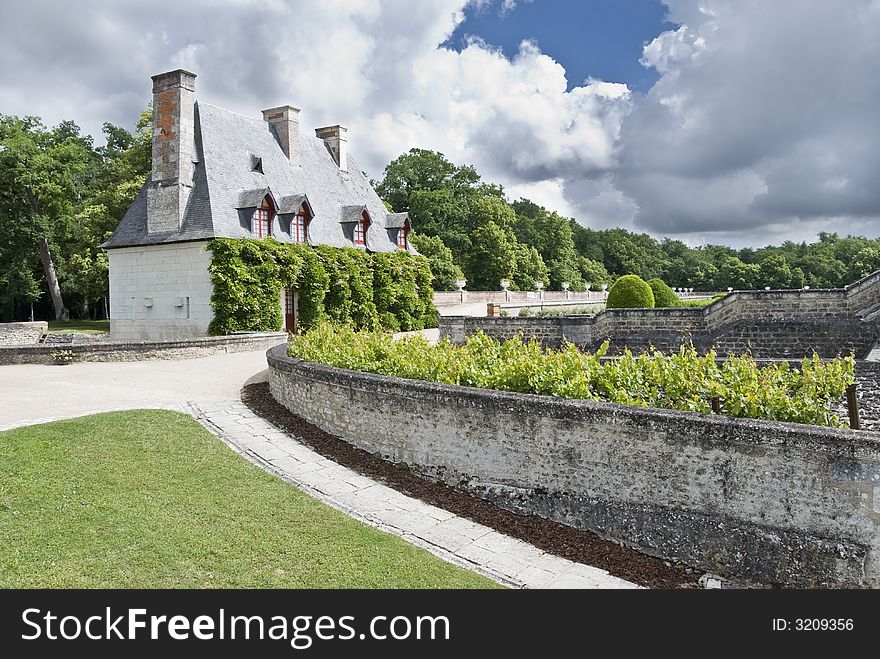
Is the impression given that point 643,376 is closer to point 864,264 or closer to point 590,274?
point 590,274

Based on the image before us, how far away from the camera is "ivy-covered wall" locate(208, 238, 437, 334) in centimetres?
2228

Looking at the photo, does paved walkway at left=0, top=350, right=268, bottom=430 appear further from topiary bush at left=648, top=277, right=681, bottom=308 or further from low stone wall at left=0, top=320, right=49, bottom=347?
topiary bush at left=648, top=277, right=681, bottom=308

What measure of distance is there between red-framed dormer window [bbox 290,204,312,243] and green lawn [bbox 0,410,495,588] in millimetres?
18073

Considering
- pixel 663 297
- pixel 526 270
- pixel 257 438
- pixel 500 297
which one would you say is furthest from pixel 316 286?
pixel 526 270

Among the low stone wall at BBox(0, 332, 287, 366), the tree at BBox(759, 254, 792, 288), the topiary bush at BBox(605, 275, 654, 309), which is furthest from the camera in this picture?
the tree at BBox(759, 254, 792, 288)

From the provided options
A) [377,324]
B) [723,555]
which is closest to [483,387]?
[723,555]

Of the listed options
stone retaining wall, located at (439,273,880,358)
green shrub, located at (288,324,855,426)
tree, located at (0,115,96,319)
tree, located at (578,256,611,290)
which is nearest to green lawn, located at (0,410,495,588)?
green shrub, located at (288,324,855,426)

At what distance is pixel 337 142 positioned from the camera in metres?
31.5

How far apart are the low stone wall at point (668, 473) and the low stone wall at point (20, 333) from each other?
23068 mm

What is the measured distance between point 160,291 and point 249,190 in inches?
Answer: 199

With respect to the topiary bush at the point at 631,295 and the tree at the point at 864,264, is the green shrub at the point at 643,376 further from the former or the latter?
the tree at the point at 864,264

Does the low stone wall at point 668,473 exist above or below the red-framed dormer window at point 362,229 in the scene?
below

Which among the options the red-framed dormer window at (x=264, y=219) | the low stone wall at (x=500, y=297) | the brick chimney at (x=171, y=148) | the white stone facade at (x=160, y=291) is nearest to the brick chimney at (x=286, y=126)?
the red-framed dormer window at (x=264, y=219)

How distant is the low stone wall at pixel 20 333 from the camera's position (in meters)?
25.3
